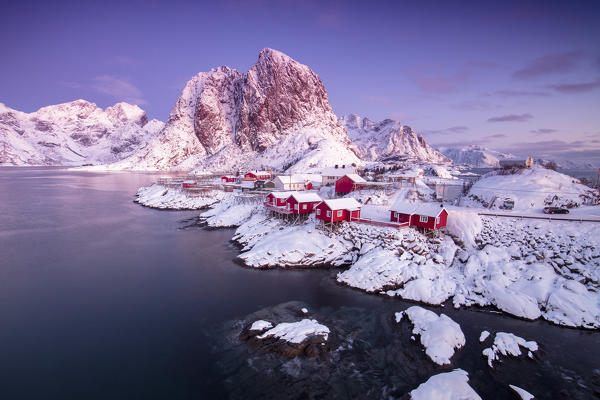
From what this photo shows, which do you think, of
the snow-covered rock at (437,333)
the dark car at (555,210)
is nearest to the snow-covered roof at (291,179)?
the dark car at (555,210)

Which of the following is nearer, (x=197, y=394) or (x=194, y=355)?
(x=197, y=394)

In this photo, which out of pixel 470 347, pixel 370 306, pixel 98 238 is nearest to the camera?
pixel 470 347

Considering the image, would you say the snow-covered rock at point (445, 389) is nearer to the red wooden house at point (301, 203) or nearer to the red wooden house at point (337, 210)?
the red wooden house at point (337, 210)

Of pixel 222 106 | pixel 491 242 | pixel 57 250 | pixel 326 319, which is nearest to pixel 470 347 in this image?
pixel 326 319

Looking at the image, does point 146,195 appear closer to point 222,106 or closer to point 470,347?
point 470,347

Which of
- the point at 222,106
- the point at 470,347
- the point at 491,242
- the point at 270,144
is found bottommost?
the point at 470,347
